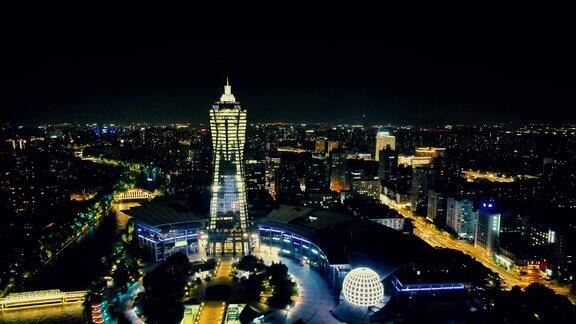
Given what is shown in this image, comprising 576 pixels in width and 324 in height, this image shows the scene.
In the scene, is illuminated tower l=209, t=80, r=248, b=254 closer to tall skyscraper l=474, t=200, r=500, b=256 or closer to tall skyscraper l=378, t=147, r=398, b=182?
tall skyscraper l=474, t=200, r=500, b=256

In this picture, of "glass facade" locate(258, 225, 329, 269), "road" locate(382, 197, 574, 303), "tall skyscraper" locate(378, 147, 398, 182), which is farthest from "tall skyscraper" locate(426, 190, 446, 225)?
"tall skyscraper" locate(378, 147, 398, 182)

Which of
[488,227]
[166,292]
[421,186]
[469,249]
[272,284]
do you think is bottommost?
[469,249]

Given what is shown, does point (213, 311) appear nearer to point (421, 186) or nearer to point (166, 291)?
point (166, 291)

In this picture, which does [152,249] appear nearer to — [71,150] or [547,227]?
[547,227]

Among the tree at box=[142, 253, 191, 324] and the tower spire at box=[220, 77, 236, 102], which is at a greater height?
the tower spire at box=[220, 77, 236, 102]

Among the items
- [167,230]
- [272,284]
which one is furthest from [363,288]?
[167,230]
